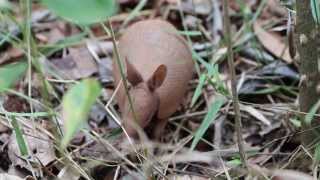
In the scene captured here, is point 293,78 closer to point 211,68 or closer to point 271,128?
point 271,128

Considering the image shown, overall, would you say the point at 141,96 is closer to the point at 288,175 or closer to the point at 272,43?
the point at 288,175

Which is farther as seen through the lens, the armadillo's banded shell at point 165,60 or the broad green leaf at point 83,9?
the armadillo's banded shell at point 165,60

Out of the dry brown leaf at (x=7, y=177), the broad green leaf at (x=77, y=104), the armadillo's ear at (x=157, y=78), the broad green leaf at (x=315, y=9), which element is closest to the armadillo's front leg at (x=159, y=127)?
the armadillo's ear at (x=157, y=78)

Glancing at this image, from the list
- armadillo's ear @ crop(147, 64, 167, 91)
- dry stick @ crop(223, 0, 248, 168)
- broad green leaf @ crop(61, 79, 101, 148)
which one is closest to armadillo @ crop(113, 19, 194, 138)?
armadillo's ear @ crop(147, 64, 167, 91)

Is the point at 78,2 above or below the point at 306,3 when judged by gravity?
above

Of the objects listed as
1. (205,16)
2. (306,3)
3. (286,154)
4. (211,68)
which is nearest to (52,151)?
(211,68)

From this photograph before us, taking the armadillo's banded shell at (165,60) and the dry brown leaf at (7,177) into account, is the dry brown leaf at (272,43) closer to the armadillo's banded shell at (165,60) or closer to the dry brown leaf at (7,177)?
the armadillo's banded shell at (165,60)

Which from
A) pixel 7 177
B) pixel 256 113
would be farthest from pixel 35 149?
pixel 256 113

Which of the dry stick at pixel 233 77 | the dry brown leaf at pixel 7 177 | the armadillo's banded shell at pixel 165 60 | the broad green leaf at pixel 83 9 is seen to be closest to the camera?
the broad green leaf at pixel 83 9
